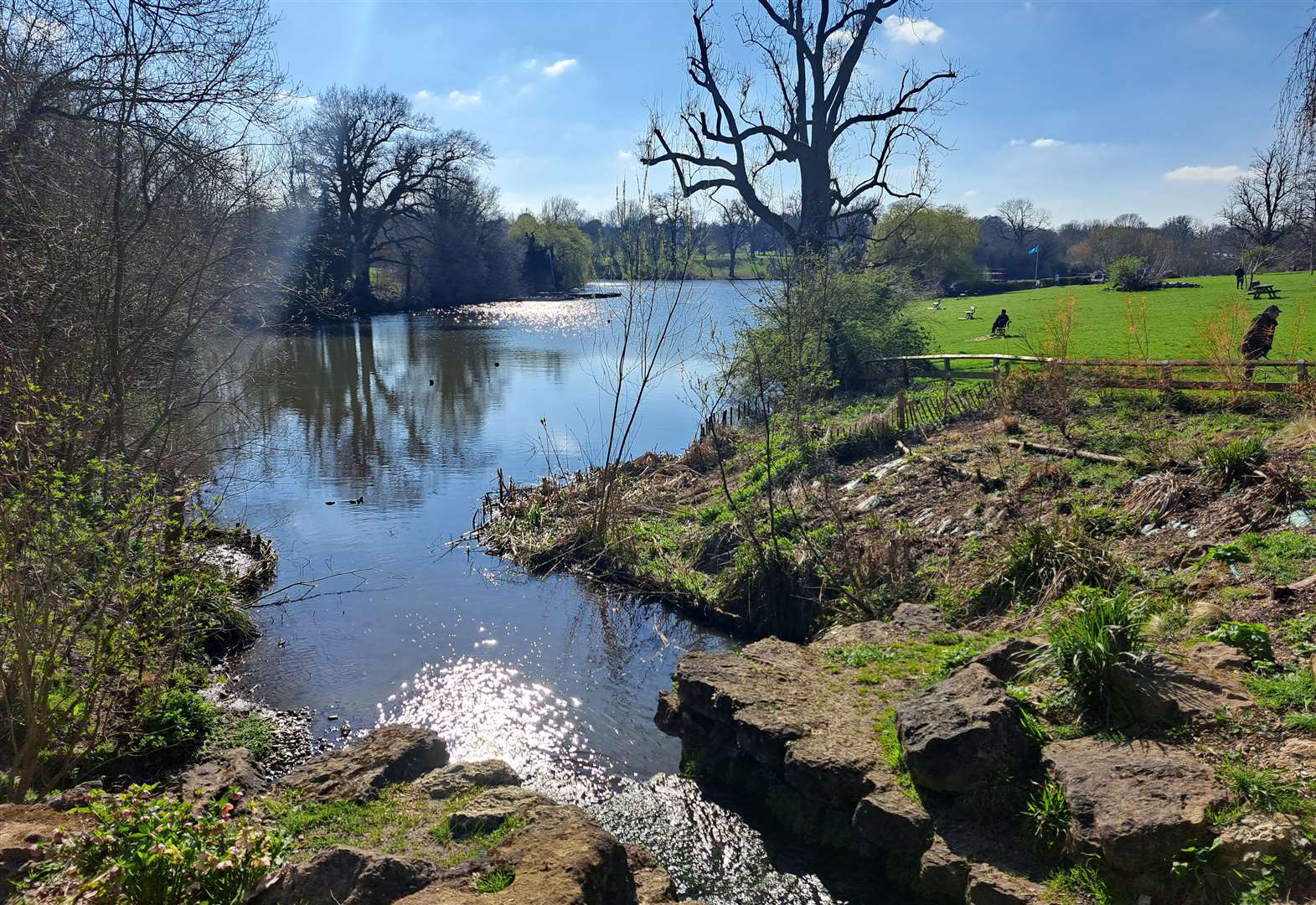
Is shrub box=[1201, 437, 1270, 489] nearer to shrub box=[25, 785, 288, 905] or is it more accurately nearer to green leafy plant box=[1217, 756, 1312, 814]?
green leafy plant box=[1217, 756, 1312, 814]

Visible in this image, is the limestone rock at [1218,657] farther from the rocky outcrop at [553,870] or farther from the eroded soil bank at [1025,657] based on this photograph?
the rocky outcrop at [553,870]

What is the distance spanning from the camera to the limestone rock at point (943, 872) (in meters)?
4.91

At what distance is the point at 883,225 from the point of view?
39.3 metres

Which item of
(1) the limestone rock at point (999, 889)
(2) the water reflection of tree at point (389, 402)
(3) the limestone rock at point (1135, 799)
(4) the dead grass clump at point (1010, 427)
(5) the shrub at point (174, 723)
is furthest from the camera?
(2) the water reflection of tree at point (389, 402)

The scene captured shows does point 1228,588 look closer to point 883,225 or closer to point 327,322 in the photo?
point 883,225

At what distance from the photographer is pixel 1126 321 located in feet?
87.7

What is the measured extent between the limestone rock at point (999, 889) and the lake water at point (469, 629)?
107 centimetres

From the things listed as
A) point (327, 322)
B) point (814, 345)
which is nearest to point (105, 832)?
point (814, 345)

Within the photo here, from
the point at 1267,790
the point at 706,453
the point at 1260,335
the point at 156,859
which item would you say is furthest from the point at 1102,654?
the point at 1260,335

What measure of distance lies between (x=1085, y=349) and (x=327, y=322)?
4136 cm

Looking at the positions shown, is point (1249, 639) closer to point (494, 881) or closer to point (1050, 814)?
point (1050, 814)

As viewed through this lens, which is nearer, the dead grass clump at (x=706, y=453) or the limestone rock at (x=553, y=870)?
the limestone rock at (x=553, y=870)

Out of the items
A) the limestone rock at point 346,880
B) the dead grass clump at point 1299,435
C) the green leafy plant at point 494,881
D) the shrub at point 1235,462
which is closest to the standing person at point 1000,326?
the dead grass clump at point 1299,435

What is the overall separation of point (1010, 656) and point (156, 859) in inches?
210
